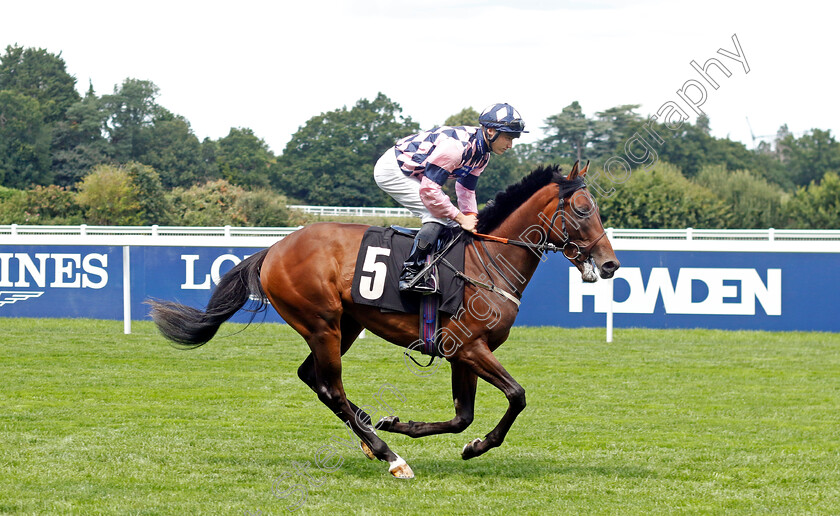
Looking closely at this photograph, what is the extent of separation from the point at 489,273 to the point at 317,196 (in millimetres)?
42264

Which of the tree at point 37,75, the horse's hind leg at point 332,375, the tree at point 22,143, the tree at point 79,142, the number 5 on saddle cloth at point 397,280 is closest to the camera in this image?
the number 5 on saddle cloth at point 397,280

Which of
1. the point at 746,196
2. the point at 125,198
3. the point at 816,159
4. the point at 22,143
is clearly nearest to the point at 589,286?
the point at 125,198

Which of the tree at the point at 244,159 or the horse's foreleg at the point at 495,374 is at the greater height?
the tree at the point at 244,159

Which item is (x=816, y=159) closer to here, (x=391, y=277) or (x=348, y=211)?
(x=348, y=211)

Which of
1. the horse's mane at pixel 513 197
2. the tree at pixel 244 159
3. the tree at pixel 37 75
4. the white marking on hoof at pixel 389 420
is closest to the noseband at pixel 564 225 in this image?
the horse's mane at pixel 513 197

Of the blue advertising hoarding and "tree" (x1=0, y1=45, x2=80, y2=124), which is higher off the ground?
"tree" (x1=0, y1=45, x2=80, y2=124)

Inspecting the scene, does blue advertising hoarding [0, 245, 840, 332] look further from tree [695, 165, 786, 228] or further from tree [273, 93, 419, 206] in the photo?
tree [273, 93, 419, 206]

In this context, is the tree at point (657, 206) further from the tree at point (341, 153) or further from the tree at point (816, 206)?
the tree at point (341, 153)

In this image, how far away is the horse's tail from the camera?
17.6 feet

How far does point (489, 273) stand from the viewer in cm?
487

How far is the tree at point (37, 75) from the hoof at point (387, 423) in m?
52.7

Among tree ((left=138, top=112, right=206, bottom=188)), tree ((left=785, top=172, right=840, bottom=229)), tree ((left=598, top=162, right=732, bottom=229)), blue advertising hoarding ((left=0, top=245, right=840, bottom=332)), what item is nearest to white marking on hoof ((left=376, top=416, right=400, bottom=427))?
blue advertising hoarding ((left=0, top=245, right=840, bottom=332))

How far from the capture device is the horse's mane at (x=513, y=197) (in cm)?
490

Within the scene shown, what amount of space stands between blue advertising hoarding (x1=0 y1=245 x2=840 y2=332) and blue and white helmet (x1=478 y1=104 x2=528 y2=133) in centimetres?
615
